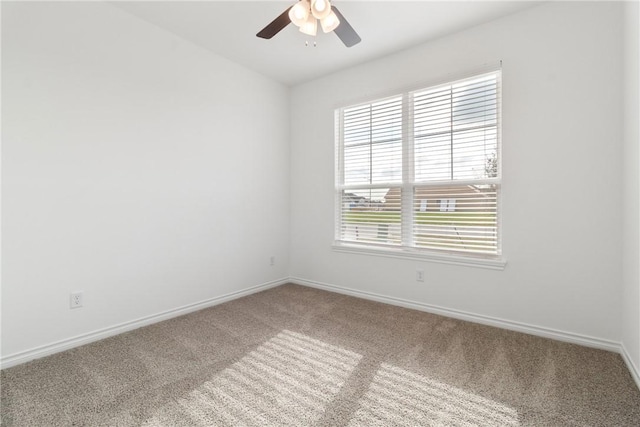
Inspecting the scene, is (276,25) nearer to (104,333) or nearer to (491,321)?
(104,333)

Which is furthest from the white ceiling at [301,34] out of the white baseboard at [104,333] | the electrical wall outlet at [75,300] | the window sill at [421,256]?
the white baseboard at [104,333]

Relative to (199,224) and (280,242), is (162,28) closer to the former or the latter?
(199,224)

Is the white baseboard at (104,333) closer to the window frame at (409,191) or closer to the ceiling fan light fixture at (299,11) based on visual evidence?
the window frame at (409,191)

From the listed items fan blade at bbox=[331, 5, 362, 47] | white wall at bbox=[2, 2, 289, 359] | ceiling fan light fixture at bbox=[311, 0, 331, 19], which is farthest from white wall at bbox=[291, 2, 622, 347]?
white wall at bbox=[2, 2, 289, 359]

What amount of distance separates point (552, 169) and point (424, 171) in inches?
40.5

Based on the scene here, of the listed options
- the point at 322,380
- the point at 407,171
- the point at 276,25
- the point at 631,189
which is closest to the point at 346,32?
Answer: the point at 276,25

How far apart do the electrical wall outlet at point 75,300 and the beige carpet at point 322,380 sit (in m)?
0.32

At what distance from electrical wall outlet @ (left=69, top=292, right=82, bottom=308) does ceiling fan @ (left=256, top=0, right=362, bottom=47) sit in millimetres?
2365

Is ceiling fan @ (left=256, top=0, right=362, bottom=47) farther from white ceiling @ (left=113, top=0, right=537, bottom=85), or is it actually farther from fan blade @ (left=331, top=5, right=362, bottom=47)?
white ceiling @ (left=113, top=0, right=537, bottom=85)

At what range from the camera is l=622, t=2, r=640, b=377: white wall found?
5.89ft

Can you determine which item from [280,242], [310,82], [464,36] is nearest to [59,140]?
[280,242]

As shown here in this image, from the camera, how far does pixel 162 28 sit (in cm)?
270

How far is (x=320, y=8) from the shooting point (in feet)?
6.24

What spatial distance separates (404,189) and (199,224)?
2.16 metres
